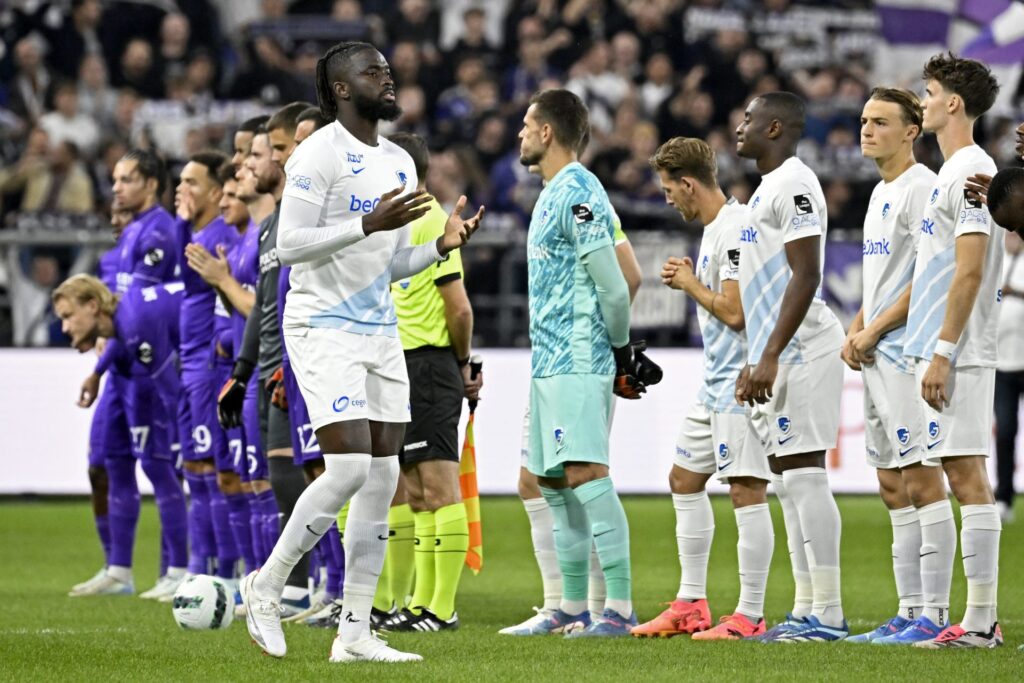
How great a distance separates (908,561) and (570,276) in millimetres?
1913

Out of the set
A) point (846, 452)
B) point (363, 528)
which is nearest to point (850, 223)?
point (846, 452)

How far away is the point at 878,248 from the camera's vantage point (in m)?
6.77

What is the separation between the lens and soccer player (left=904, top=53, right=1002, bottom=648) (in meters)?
6.21

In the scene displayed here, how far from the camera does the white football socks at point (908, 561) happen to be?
266 inches

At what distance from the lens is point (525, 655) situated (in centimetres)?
619

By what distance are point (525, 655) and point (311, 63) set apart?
14.8 m

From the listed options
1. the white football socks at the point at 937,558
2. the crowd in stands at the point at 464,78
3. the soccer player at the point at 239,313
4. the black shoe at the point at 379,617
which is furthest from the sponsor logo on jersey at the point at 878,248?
the crowd in stands at the point at 464,78

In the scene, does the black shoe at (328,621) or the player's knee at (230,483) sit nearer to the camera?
the black shoe at (328,621)

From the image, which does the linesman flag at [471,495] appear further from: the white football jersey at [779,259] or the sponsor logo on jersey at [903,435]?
the sponsor logo on jersey at [903,435]

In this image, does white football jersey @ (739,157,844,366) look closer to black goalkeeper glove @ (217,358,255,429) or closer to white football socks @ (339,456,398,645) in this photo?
white football socks @ (339,456,398,645)

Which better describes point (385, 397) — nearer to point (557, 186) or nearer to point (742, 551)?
point (557, 186)

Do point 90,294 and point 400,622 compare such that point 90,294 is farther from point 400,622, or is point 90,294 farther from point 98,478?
point 400,622

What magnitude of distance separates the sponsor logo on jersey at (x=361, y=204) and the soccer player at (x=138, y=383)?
403cm

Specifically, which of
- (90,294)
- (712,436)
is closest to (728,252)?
(712,436)
